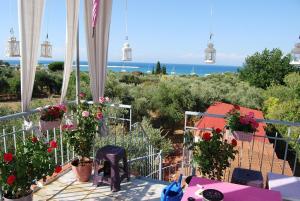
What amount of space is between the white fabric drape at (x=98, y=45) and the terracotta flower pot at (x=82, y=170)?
100 cm

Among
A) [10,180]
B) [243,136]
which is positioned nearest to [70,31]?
[10,180]

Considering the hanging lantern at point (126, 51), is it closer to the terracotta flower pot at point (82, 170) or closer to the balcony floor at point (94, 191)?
the terracotta flower pot at point (82, 170)

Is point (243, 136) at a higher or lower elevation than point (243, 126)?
lower

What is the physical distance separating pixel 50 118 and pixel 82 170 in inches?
31.8

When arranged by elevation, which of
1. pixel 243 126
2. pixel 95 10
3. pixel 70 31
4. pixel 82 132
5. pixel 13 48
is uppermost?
pixel 95 10

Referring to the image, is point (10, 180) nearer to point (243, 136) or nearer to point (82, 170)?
point (82, 170)

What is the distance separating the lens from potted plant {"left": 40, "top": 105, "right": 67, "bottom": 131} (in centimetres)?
292

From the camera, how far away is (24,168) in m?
2.16

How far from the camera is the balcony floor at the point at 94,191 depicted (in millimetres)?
2957

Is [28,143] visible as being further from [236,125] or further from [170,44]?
[170,44]

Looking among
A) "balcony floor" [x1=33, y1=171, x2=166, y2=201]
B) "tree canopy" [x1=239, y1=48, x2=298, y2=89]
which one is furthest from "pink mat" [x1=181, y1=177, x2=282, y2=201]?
"tree canopy" [x1=239, y1=48, x2=298, y2=89]

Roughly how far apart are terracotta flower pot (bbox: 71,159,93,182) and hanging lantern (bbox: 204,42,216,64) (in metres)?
2.09

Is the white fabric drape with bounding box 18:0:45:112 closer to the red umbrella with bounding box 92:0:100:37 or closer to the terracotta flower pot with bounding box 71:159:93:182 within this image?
the red umbrella with bounding box 92:0:100:37

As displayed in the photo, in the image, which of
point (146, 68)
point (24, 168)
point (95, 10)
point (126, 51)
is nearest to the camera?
point (24, 168)
